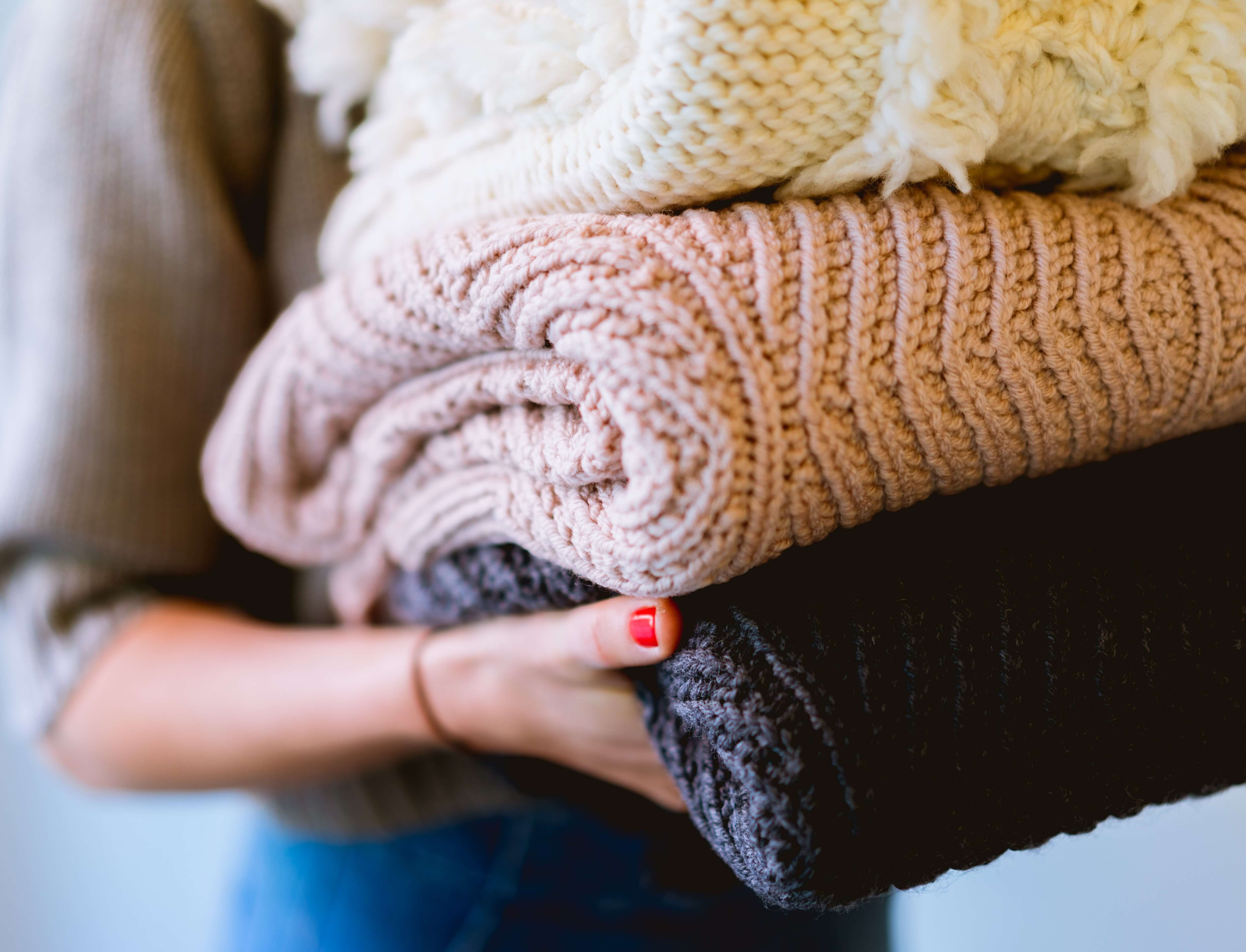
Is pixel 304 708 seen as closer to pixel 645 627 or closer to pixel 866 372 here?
pixel 645 627

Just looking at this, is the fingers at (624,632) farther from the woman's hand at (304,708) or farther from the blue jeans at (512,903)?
the blue jeans at (512,903)

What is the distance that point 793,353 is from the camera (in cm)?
24

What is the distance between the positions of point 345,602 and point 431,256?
25 cm

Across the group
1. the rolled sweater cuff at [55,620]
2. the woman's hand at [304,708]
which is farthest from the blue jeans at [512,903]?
the rolled sweater cuff at [55,620]

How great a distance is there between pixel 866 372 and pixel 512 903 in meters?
0.44

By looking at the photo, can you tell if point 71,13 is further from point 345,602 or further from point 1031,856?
point 1031,856

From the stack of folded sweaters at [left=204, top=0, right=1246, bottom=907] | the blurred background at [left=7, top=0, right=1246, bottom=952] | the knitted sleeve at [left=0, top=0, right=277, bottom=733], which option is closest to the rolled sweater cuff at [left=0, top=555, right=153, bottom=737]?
the knitted sleeve at [left=0, top=0, right=277, bottom=733]

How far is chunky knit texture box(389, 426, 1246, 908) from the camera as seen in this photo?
25 cm

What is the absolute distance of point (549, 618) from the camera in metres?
0.36

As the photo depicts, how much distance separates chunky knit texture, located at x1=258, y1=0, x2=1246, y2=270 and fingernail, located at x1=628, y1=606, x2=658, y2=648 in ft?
0.44

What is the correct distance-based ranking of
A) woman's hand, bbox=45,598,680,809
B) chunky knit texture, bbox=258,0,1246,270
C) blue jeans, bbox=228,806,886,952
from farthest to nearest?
blue jeans, bbox=228,806,886,952 < woman's hand, bbox=45,598,680,809 < chunky knit texture, bbox=258,0,1246,270

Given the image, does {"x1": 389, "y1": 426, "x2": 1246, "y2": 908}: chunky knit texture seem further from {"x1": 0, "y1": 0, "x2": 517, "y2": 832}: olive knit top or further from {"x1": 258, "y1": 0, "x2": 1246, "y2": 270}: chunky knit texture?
{"x1": 0, "y1": 0, "x2": 517, "y2": 832}: olive knit top

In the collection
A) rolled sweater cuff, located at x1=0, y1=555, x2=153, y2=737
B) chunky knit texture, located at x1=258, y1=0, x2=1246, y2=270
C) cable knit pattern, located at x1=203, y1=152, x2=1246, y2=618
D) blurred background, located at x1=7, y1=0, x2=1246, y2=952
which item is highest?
chunky knit texture, located at x1=258, y1=0, x2=1246, y2=270

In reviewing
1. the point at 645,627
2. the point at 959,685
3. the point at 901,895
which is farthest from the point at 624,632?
the point at 901,895
